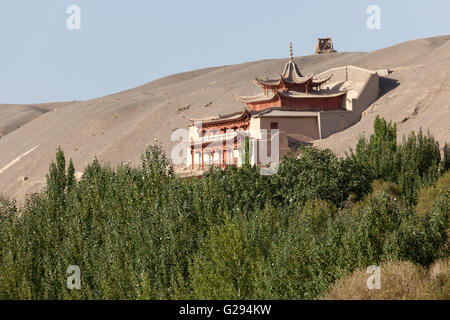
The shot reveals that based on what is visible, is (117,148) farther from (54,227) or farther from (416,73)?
(54,227)

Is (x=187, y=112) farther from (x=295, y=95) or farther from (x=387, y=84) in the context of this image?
(x=295, y=95)

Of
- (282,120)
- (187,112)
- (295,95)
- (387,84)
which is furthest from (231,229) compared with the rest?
(187,112)

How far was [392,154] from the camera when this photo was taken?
38.6 metres

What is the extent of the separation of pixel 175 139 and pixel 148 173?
37.1m

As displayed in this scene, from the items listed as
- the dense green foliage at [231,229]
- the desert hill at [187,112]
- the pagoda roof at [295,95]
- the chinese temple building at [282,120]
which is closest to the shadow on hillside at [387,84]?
the desert hill at [187,112]

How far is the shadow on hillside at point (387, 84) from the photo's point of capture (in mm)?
69000

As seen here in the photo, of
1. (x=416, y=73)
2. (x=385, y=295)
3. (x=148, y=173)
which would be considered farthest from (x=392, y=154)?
(x=416, y=73)

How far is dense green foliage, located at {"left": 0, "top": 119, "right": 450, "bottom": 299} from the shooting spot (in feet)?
76.9

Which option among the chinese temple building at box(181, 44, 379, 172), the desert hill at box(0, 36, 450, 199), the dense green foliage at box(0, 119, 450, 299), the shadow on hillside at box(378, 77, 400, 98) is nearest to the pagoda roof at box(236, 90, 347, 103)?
the chinese temple building at box(181, 44, 379, 172)

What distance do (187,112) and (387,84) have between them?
2291 cm

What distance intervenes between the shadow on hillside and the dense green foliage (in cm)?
2488

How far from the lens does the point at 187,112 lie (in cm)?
8425

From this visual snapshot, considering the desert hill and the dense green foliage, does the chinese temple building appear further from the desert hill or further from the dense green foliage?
the dense green foliage

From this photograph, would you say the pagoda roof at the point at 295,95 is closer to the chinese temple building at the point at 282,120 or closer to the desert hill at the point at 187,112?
the chinese temple building at the point at 282,120
